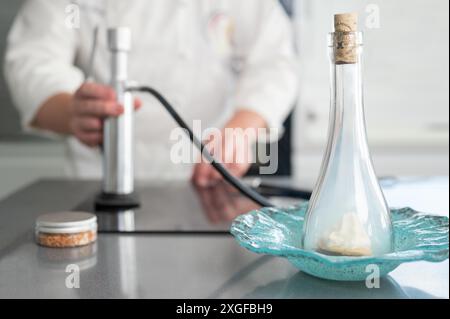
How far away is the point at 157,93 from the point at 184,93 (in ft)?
1.64

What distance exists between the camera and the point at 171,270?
1.46 ft

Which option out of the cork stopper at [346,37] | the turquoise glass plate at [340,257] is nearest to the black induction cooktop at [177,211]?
the turquoise glass plate at [340,257]

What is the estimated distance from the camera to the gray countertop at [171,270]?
0.40 meters

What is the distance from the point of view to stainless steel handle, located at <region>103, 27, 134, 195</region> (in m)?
0.63

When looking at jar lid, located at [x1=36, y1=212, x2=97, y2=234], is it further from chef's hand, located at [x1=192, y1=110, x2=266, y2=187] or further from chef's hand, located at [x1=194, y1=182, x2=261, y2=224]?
chef's hand, located at [x1=192, y1=110, x2=266, y2=187]

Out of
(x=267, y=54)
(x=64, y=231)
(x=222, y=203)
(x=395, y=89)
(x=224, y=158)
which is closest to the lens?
(x=64, y=231)

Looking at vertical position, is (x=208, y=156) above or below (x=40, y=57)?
below

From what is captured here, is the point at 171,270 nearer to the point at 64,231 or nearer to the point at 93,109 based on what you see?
the point at 64,231

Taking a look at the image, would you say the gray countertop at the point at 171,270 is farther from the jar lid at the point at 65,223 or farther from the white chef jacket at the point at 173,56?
the white chef jacket at the point at 173,56

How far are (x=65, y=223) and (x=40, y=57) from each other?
0.60 m

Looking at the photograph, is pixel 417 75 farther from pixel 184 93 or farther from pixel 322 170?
pixel 322 170

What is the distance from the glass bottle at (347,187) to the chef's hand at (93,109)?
11.4 inches

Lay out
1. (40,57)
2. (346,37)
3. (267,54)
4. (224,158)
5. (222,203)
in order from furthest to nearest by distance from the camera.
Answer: (267,54), (40,57), (224,158), (222,203), (346,37)

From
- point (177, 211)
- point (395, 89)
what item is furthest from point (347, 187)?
point (395, 89)
